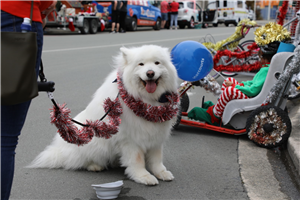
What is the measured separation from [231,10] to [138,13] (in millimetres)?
13148

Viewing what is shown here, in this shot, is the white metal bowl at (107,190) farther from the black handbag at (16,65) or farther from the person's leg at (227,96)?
the person's leg at (227,96)

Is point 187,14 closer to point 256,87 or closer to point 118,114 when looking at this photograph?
point 256,87

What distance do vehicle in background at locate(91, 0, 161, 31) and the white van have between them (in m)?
10.1

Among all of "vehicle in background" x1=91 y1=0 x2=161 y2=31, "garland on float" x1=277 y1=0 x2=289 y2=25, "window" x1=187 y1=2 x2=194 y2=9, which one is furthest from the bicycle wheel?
"window" x1=187 y1=2 x2=194 y2=9

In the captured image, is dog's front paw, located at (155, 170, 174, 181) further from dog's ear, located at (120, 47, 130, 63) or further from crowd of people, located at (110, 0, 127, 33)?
crowd of people, located at (110, 0, 127, 33)

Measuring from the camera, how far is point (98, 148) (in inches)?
122

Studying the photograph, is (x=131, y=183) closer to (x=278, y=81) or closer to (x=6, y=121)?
(x=6, y=121)

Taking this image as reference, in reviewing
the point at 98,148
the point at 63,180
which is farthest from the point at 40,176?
the point at 98,148

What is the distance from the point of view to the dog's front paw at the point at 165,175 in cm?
313

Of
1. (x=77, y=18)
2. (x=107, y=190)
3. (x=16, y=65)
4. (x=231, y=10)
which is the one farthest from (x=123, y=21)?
(x=16, y=65)

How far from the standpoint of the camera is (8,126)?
71.7 inches

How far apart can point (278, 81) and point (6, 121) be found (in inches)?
120

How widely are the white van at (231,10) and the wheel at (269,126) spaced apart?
2861 centimetres

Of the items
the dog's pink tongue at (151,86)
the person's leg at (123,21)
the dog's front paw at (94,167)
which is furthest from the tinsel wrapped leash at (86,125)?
the person's leg at (123,21)
